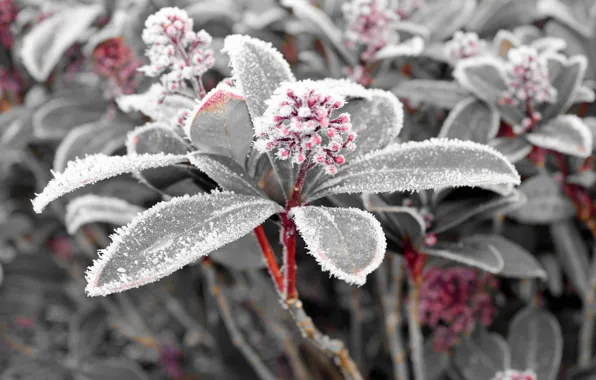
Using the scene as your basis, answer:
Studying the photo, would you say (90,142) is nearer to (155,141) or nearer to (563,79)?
(155,141)

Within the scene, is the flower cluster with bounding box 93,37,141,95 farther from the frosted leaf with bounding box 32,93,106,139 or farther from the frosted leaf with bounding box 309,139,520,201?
the frosted leaf with bounding box 309,139,520,201

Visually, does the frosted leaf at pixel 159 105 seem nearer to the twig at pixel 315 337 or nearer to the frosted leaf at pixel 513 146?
the twig at pixel 315 337

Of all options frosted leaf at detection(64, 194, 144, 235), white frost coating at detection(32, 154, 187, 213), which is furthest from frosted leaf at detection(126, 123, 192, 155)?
frosted leaf at detection(64, 194, 144, 235)

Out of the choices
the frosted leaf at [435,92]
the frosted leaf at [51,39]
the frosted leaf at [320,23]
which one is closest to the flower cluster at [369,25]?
the frosted leaf at [320,23]

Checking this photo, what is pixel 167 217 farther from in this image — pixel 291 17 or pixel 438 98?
pixel 291 17

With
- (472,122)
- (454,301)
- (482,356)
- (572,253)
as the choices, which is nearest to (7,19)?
(472,122)

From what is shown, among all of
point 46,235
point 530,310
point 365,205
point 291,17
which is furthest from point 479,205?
point 46,235

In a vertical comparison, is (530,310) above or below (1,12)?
below
